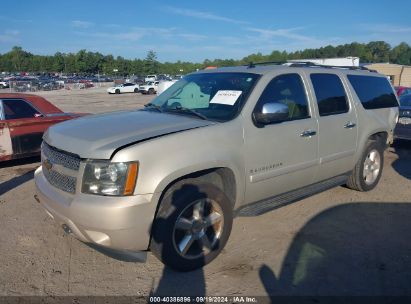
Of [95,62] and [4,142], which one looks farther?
[95,62]

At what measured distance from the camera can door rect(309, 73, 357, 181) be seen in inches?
181

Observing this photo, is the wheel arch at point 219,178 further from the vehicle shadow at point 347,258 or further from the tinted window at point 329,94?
the tinted window at point 329,94

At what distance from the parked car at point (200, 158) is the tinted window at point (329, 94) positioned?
0.01 m

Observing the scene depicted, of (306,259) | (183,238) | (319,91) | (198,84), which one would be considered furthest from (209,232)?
(319,91)

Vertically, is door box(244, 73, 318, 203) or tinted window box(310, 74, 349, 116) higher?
tinted window box(310, 74, 349, 116)

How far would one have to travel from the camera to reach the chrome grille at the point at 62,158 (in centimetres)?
323

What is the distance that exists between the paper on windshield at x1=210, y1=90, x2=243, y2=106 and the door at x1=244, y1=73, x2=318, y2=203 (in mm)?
245

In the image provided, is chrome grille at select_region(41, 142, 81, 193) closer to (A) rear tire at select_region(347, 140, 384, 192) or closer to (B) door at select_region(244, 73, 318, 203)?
(B) door at select_region(244, 73, 318, 203)

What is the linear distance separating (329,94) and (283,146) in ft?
3.89

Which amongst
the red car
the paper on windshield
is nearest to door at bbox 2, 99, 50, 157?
the red car

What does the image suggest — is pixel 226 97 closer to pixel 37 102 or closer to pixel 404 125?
pixel 37 102

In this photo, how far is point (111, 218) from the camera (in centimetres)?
301

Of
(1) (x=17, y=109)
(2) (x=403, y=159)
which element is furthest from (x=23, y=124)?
(2) (x=403, y=159)

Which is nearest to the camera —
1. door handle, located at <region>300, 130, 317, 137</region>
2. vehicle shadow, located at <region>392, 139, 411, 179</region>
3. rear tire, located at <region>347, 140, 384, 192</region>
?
door handle, located at <region>300, 130, 317, 137</region>
